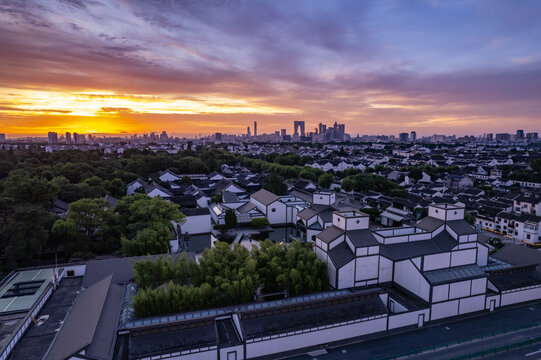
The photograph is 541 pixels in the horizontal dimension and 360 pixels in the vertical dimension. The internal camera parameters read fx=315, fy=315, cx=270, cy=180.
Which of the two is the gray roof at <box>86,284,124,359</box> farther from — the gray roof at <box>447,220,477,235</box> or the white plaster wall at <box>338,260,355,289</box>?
the gray roof at <box>447,220,477,235</box>

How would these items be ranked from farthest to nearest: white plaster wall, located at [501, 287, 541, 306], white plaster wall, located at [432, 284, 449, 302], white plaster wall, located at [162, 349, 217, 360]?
white plaster wall, located at [501, 287, 541, 306]
white plaster wall, located at [432, 284, 449, 302]
white plaster wall, located at [162, 349, 217, 360]

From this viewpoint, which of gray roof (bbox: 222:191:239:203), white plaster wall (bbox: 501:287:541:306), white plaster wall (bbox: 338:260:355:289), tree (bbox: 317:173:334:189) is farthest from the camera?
tree (bbox: 317:173:334:189)

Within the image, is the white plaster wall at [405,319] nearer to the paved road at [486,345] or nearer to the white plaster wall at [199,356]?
the paved road at [486,345]

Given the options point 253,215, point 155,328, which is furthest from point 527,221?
point 155,328

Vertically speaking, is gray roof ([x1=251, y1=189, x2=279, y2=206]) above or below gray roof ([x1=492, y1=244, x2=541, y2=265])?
above

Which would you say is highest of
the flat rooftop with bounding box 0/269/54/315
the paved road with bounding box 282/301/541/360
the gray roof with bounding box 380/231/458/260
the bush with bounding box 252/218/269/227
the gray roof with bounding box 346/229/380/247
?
the gray roof with bounding box 346/229/380/247

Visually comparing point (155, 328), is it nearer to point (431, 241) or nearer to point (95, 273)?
point (95, 273)

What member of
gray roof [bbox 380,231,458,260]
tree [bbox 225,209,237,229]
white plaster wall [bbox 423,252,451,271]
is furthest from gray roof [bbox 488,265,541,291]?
tree [bbox 225,209,237,229]

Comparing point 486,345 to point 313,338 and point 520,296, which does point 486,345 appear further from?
point 313,338

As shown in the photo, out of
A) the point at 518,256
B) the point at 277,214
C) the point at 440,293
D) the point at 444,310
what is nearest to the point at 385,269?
the point at 440,293

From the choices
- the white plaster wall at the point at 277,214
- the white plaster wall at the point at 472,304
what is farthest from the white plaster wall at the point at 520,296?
the white plaster wall at the point at 277,214
